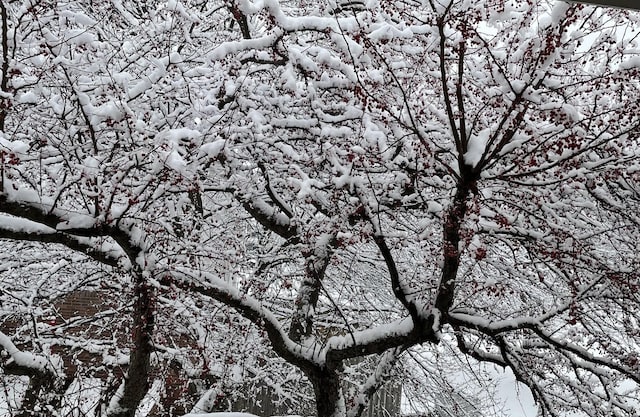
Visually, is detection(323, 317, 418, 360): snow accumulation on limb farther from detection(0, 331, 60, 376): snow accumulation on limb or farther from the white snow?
detection(0, 331, 60, 376): snow accumulation on limb

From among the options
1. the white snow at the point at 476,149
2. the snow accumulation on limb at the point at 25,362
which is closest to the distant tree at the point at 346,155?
the white snow at the point at 476,149

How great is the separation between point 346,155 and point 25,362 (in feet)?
13.4

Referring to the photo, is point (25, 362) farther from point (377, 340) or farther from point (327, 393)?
point (377, 340)

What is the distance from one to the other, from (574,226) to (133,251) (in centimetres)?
439

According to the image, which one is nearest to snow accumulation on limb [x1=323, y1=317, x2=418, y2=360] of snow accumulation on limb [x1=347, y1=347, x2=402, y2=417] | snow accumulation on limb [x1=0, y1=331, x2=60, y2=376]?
snow accumulation on limb [x1=347, y1=347, x2=402, y2=417]

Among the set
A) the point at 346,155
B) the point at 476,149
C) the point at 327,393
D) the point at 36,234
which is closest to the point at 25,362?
the point at 36,234

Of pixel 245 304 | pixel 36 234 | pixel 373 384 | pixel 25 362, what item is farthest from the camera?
pixel 373 384

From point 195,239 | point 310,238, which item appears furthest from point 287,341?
point 195,239

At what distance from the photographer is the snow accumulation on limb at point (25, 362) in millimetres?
6199

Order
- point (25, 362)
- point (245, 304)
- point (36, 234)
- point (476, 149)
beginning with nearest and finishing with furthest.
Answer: point (476, 149) < point (36, 234) < point (245, 304) < point (25, 362)

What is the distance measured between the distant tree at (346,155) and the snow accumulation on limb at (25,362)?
1102 mm

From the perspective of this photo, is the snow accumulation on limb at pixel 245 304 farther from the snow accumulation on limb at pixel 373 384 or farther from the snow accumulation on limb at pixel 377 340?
the snow accumulation on limb at pixel 373 384

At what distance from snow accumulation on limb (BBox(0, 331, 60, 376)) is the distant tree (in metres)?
1.10

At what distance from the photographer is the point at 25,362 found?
6207 millimetres
